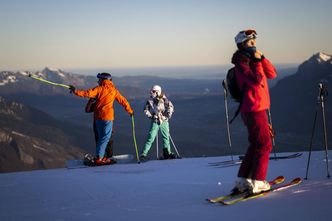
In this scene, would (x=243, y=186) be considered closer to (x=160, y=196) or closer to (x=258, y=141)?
(x=258, y=141)

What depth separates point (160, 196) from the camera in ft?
22.1

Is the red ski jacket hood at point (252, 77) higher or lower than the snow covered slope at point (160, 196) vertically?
higher

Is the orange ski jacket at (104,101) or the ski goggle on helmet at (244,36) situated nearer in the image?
the ski goggle on helmet at (244,36)

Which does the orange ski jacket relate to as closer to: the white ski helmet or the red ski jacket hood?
the white ski helmet

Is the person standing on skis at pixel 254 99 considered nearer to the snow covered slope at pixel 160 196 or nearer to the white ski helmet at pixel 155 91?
the snow covered slope at pixel 160 196

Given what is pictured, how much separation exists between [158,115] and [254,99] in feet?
27.1

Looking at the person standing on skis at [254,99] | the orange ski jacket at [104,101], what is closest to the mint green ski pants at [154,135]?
the orange ski jacket at [104,101]

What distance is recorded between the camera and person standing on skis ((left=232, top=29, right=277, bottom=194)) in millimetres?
5879

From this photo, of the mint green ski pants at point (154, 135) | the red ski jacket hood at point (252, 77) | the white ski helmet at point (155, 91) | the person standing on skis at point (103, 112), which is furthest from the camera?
the white ski helmet at point (155, 91)

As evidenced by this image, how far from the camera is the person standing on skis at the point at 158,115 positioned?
14.1m

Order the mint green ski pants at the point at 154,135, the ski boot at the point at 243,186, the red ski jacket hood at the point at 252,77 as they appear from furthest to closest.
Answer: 1. the mint green ski pants at the point at 154,135
2. the ski boot at the point at 243,186
3. the red ski jacket hood at the point at 252,77

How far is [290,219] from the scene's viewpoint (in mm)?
4797

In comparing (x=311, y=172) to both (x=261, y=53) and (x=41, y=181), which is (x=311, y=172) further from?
(x=41, y=181)

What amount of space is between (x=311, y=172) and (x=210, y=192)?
2172mm
